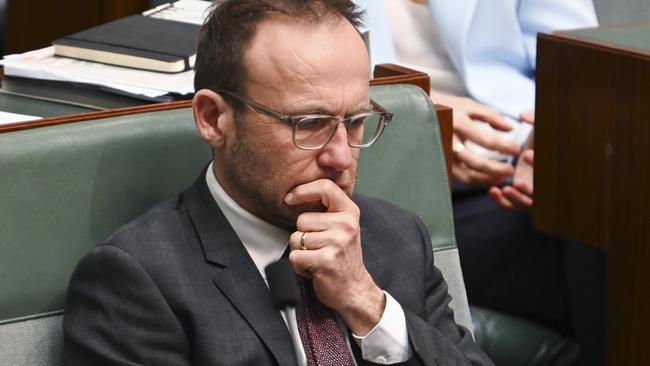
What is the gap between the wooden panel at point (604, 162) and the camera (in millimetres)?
1677

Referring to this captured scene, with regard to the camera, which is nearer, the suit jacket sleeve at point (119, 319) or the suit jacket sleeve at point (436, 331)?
the suit jacket sleeve at point (119, 319)

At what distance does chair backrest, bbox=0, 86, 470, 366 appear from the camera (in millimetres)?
1187

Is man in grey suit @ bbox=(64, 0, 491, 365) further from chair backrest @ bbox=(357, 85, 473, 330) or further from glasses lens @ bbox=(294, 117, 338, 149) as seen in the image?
chair backrest @ bbox=(357, 85, 473, 330)

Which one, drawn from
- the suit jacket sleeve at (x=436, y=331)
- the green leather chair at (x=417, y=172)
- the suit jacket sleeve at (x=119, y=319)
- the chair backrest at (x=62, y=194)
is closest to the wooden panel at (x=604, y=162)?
the green leather chair at (x=417, y=172)

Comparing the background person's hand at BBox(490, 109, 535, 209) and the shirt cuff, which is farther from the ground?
the shirt cuff

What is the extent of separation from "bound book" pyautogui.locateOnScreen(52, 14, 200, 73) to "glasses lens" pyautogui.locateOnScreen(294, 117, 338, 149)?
36cm

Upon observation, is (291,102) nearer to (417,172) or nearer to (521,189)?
(417,172)

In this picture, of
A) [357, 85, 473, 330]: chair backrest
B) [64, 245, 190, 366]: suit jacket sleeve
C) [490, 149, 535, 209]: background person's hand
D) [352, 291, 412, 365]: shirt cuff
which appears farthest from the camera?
[490, 149, 535, 209]: background person's hand

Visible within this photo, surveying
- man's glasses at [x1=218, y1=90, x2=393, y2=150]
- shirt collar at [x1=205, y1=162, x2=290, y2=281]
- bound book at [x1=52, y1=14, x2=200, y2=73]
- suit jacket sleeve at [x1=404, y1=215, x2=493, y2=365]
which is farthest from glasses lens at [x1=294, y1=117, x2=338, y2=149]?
bound book at [x1=52, y1=14, x2=200, y2=73]

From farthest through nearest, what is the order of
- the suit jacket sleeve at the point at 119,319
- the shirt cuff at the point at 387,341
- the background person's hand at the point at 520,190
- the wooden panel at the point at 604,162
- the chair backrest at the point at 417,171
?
the background person's hand at the point at 520,190 → the wooden panel at the point at 604,162 → the chair backrest at the point at 417,171 → the shirt cuff at the point at 387,341 → the suit jacket sleeve at the point at 119,319

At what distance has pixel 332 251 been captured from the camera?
1.17 meters

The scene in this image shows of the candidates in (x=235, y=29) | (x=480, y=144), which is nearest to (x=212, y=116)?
(x=235, y=29)

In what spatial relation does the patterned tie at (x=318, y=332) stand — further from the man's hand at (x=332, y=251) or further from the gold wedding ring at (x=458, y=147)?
the gold wedding ring at (x=458, y=147)

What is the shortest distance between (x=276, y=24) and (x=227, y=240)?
0.73 feet
